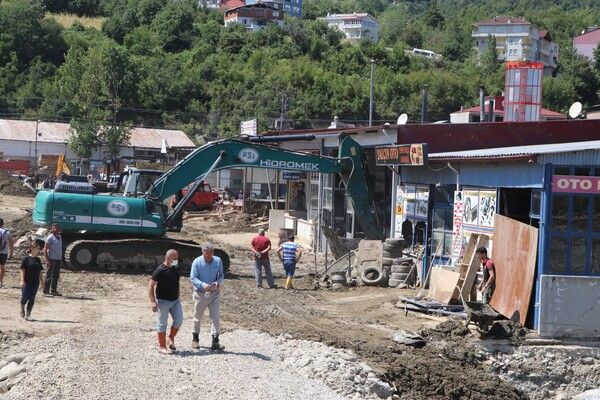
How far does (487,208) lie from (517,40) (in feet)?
489

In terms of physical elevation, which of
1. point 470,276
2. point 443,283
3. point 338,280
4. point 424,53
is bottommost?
point 338,280

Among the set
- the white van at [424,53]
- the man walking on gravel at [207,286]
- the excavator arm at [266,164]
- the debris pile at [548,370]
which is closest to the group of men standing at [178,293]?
the man walking on gravel at [207,286]

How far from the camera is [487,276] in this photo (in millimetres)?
20156

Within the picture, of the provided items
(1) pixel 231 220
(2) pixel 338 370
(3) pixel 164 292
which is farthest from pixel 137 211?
(1) pixel 231 220

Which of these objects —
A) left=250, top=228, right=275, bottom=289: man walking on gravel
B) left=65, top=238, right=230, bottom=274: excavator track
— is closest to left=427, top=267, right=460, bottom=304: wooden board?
left=250, top=228, right=275, bottom=289: man walking on gravel

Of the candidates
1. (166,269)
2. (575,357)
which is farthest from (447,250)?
(166,269)

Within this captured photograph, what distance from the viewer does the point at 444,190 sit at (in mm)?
25312

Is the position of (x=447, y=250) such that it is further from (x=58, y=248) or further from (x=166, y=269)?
(x=166, y=269)

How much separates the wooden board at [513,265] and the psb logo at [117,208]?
423 inches

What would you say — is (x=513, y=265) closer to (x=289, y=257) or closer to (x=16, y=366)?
(x=289, y=257)

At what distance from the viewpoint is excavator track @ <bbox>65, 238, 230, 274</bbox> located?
2666 centimetres

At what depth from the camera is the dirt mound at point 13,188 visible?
56438 millimetres

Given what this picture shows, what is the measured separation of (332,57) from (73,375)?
394ft

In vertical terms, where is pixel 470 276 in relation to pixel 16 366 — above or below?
above
